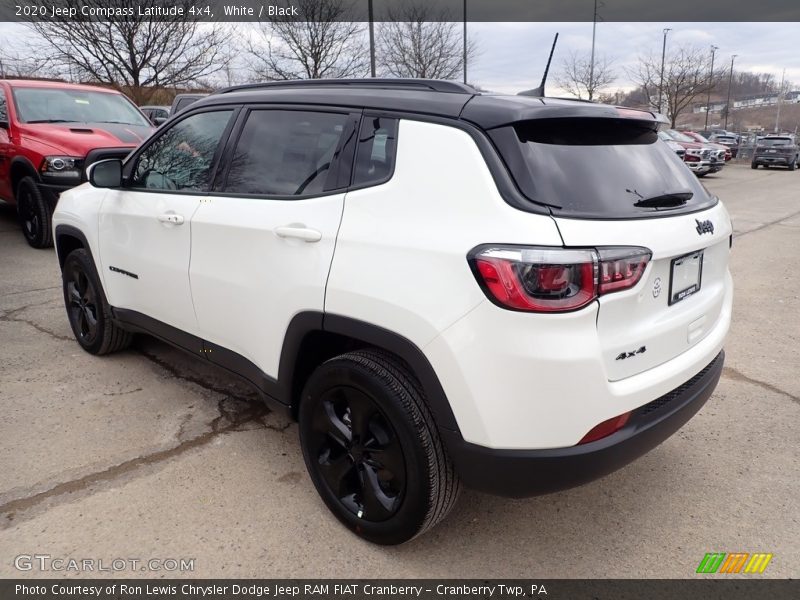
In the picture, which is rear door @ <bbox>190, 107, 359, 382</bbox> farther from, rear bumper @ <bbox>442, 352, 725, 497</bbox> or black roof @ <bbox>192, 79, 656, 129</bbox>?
rear bumper @ <bbox>442, 352, 725, 497</bbox>

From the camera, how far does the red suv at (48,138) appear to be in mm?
7066

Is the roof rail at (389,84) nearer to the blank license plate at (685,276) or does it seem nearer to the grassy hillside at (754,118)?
the blank license plate at (685,276)

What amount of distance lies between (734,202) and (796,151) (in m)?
15.7

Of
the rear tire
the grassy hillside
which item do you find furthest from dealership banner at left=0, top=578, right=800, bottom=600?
the grassy hillside

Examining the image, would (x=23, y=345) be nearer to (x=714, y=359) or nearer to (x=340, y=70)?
(x=714, y=359)

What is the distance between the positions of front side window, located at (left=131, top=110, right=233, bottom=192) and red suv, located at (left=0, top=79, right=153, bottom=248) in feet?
11.2

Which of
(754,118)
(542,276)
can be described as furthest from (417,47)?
(754,118)

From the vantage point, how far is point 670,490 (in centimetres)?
281

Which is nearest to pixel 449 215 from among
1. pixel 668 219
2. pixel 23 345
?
pixel 668 219

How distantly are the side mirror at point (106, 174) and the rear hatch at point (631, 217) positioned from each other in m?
2.51

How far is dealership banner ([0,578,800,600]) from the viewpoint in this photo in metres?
2.19

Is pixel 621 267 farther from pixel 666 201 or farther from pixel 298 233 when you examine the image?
pixel 298 233

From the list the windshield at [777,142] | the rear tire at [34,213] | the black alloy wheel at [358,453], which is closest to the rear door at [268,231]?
the black alloy wheel at [358,453]

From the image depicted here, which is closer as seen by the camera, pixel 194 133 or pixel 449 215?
pixel 449 215
